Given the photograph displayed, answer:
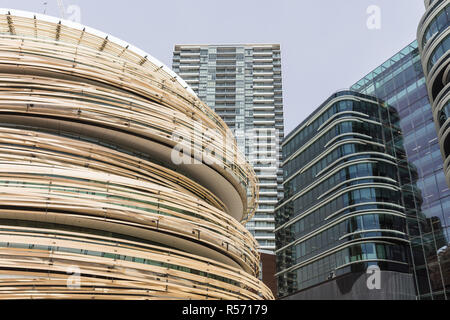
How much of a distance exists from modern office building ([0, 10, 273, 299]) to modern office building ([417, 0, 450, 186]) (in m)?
22.5

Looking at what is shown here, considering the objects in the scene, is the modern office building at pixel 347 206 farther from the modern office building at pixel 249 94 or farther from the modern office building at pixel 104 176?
the modern office building at pixel 249 94

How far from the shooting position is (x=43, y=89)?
57.8ft

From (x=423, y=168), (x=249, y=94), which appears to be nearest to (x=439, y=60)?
(x=423, y=168)

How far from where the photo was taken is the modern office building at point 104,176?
14609mm

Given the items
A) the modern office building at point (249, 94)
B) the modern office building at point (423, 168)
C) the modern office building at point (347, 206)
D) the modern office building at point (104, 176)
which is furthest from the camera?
the modern office building at point (249, 94)

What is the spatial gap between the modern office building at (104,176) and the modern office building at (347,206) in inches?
1174

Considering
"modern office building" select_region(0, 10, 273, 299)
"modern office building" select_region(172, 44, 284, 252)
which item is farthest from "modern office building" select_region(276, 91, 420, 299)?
"modern office building" select_region(172, 44, 284, 252)

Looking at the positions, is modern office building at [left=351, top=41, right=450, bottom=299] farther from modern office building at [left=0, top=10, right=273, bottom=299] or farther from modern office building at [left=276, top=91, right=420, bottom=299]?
modern office building at [left=0, top=10, right=273, bottom=299]

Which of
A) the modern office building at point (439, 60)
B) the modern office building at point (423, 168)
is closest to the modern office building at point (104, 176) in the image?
the modern office building at point (439, 60)

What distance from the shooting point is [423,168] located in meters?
48.3

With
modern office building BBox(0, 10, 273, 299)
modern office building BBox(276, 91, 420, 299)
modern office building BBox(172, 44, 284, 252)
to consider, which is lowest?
modern office building BBox(0, 10, 273, 299)

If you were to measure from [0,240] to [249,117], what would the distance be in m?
102

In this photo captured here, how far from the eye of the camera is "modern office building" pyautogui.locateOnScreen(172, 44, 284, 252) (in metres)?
106

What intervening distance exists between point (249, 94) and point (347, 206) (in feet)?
231
